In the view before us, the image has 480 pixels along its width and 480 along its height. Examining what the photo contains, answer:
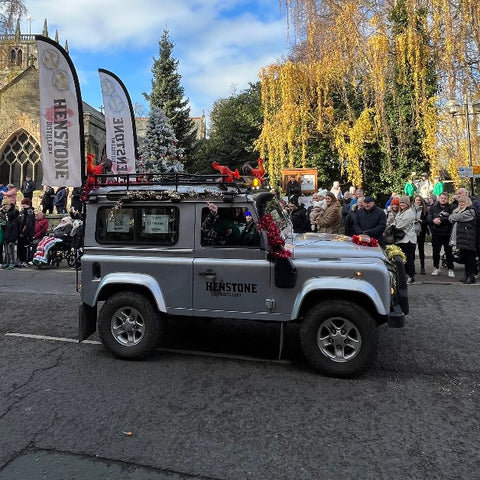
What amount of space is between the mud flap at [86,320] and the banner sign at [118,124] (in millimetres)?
6477

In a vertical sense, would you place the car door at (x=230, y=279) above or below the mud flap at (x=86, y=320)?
above

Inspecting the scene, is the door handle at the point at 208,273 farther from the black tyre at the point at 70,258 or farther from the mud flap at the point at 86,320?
the black tyre at the point at 70,258

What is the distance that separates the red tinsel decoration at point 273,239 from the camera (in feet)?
15.2

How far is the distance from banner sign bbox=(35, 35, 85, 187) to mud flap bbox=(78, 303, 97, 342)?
A: 3.11 meters

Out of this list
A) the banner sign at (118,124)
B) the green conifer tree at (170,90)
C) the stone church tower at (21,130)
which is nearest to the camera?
the banner sign at (118,124)

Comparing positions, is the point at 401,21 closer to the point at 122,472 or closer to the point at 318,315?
the point at 318,315

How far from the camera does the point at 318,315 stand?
15.0 ft

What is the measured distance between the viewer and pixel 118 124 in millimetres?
11695

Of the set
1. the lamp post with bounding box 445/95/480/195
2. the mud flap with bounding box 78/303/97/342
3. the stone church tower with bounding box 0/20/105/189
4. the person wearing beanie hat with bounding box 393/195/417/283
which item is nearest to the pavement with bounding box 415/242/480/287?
the person wearing beanie hat with bounding box 393/195/417/283

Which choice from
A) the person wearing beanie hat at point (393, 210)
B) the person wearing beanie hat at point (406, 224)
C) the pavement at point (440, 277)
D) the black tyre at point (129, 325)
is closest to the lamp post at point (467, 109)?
the pavement at point (440, 277)

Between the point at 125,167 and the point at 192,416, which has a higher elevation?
the point at 125,167

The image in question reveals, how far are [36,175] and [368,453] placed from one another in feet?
104

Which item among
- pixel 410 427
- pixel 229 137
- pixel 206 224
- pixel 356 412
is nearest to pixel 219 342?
pixel 206 224

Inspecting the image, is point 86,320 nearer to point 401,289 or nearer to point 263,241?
point 263,241
